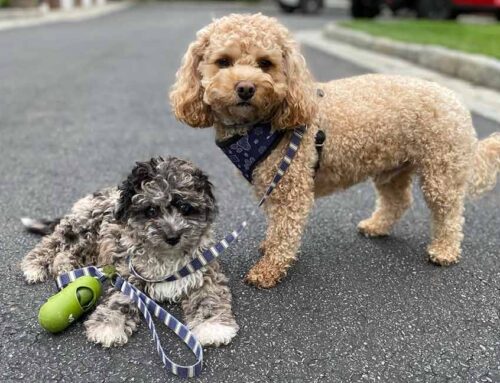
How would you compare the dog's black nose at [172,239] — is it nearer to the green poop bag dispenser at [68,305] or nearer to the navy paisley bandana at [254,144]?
the green poop bag dispenser at [68,305]

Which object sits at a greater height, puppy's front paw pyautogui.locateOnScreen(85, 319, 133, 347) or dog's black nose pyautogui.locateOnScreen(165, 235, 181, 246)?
dog's black nose pyautogui.locateOnScreen(165, 235, 181, 246)

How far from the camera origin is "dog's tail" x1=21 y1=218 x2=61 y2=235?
377cm

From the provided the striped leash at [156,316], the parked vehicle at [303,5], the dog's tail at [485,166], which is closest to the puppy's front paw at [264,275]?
the striped leash at [156,316]

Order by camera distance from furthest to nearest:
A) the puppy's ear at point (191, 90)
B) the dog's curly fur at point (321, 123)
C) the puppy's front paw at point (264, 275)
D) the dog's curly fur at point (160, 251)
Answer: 1. the puppy's front paw at point (264, 275)
2. the puppy's ear at point (191, 90)
3. the dog's curly fur at point (321, 123)
4. the dog's curly fur at point (160, 251)

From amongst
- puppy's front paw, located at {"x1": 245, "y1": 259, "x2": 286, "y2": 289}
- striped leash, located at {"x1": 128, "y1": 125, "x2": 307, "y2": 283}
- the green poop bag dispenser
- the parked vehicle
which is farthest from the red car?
the green poop bag dispenser

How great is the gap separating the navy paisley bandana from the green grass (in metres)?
6.72

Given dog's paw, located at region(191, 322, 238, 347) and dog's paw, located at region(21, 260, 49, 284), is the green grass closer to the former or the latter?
dog's paw, located at region(191, 322, 238, 347)

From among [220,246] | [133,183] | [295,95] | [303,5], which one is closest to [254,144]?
[295,95]

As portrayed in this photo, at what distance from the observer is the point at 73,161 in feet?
18.3

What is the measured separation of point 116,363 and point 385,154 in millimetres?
2081

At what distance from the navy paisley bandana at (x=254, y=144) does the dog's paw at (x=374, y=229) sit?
1178 mm

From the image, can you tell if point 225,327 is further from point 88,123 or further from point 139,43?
point 139,43

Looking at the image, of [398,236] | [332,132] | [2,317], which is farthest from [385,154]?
[2,317]

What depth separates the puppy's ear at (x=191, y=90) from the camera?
3.21 m
